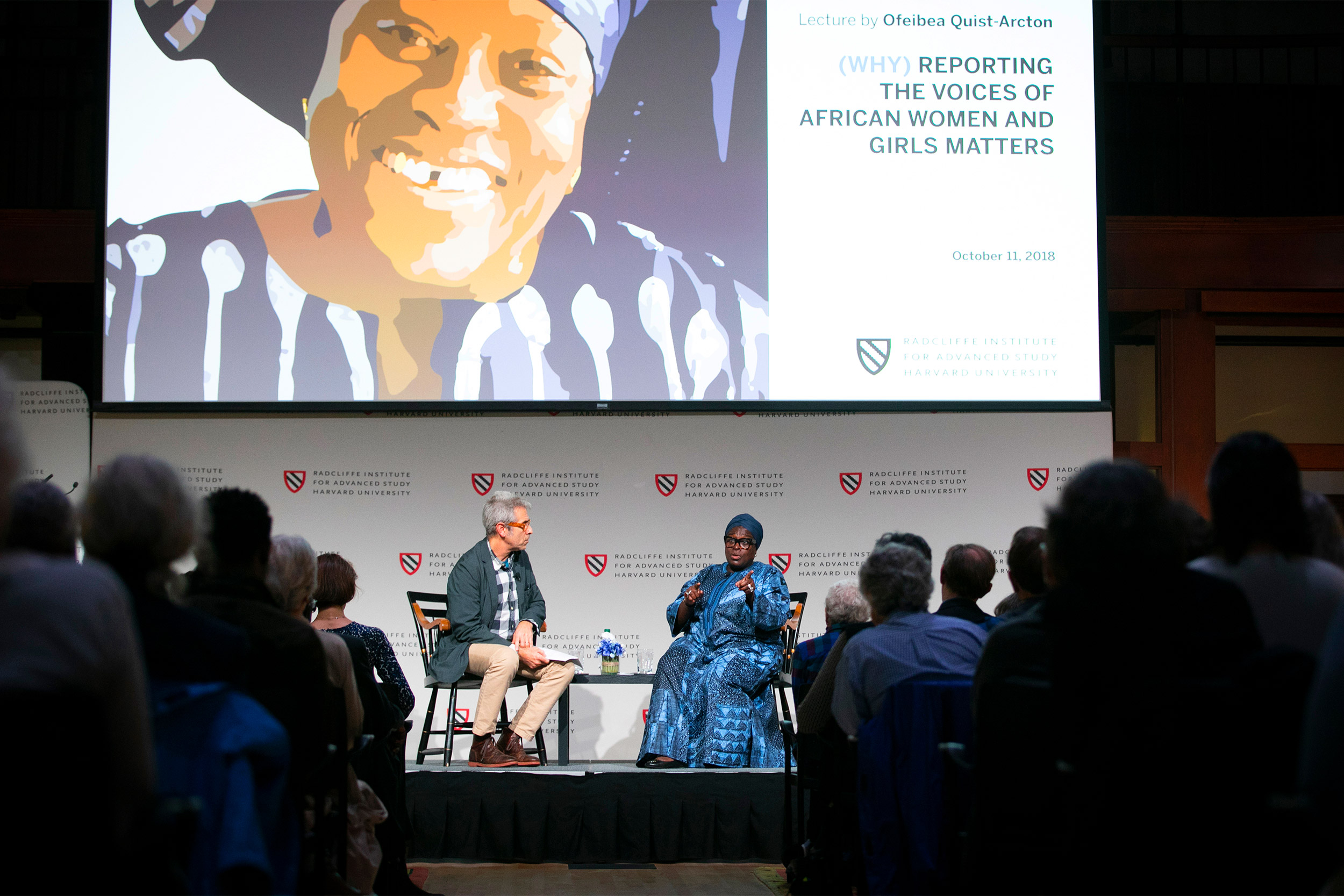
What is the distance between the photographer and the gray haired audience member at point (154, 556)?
1.63 meters

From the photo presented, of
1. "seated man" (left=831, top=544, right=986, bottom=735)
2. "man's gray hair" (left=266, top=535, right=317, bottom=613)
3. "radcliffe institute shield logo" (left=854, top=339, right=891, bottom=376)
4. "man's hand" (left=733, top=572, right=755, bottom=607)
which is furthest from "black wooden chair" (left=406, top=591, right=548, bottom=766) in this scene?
"seated man" (left=831, top=544, right=986, bottom=735)

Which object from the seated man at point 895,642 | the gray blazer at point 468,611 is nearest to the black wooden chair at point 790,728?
the seated man at point 895,642

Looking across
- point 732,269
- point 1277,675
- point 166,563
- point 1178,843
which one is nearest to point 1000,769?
point 1178,843

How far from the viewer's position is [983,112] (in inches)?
211

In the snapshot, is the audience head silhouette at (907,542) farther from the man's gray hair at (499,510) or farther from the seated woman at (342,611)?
the man's gray hair at (499,510)

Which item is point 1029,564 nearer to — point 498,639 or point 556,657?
point 556,657

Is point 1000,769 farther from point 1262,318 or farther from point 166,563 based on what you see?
point 1262,318

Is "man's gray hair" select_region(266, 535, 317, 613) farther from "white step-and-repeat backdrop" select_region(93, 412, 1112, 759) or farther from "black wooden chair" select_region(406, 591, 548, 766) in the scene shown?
"white step-and-repeat backdrop" select_region(93, 412, 1112, 759)

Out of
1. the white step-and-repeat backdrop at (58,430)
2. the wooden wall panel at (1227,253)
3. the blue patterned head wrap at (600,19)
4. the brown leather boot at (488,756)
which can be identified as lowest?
the brown leather boot at (488,756)

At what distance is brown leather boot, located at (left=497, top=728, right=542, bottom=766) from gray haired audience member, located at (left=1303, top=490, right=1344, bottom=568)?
3.30 m

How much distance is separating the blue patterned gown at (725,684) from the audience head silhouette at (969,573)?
5.37 feet

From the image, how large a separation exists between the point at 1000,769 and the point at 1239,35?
19.0 feet

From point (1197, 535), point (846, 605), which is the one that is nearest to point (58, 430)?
point (846, 605)

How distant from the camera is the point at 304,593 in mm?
2684
